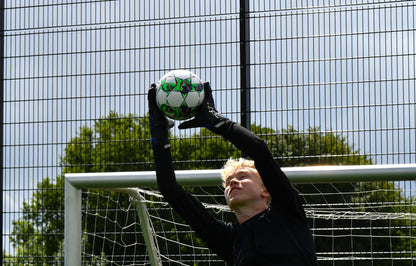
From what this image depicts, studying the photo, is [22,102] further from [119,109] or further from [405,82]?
[405,82]

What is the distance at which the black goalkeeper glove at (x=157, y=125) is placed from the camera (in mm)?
3053

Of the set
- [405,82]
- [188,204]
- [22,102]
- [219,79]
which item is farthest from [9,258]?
[188,204]

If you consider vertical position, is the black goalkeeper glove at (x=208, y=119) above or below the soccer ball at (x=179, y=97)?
below

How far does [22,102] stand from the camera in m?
7.72

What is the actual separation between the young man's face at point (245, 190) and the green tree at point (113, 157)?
4030 mm

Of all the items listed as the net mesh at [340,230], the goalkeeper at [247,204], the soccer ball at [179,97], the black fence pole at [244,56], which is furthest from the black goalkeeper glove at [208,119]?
the black fence pole at [244,56]

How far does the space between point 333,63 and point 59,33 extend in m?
2.94

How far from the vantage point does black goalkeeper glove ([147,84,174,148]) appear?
305cm

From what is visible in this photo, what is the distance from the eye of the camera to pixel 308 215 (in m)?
5.43

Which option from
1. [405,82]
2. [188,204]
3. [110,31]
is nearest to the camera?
[188,204]

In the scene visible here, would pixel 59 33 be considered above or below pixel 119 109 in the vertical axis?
above

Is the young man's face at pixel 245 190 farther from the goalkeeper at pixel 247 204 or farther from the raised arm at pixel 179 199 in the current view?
the raised arm at pixel 179 199

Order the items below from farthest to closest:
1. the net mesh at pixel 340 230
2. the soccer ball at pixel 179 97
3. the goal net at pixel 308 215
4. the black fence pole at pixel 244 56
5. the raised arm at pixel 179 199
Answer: the black fence pole at pixel 244 56, the net mesh at pixel 340 230, the goal net at pixel 308 215, the soccer ball at pixel 179 97, the raised arm at pixel 179 199

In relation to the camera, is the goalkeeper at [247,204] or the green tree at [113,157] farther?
the green tree at [113,157]
